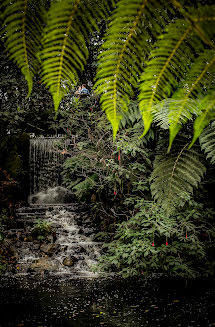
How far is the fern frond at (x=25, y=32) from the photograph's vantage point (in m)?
0.53

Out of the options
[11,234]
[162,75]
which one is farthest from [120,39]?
[11,234]

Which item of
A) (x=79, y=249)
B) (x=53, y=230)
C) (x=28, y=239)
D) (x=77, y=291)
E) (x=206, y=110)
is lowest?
(x=77, y=291)

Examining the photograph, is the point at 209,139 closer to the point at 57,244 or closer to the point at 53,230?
the point at 57,244

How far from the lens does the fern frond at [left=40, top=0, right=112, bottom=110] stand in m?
0.51

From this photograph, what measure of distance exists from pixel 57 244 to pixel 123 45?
20.1ft

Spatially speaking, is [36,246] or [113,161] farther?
[36,246]

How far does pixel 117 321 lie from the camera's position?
3127 millimetres

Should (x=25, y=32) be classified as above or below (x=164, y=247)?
above

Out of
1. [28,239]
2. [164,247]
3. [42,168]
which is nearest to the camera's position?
[164,247]

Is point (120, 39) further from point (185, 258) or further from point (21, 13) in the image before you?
point (185, 258)

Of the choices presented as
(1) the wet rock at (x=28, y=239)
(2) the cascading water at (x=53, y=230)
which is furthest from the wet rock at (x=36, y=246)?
(1) the wet rock at (x=28, y=239)

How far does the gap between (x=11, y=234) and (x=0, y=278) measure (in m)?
1.70

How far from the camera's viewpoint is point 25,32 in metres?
0.57

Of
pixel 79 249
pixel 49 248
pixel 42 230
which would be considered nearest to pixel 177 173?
pixel 79 249
